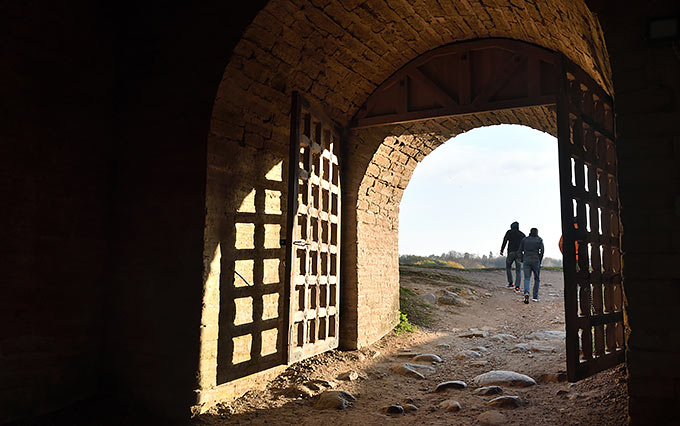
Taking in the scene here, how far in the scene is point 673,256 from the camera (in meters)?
2.97

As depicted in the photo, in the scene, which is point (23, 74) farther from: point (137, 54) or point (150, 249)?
point (150, 249)

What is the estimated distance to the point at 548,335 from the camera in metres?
7.12

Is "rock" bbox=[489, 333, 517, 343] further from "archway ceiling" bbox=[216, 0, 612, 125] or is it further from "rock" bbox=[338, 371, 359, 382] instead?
"archway ceiling" bbox=[216, 0, 612, 125]

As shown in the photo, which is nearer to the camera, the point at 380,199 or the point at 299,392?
the point at 299,392

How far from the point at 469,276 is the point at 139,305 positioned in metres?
10.6

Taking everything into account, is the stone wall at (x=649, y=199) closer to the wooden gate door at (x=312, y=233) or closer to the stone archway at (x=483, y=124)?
the stone archway at (x=483, y=124)

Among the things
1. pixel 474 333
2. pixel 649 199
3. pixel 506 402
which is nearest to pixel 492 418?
pixel 506 402

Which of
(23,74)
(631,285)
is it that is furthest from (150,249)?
(631,285)

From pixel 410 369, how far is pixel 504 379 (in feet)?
3.65

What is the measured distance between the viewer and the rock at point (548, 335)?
6964mm

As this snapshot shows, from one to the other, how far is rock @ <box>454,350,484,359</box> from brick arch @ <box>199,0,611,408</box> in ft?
4.46

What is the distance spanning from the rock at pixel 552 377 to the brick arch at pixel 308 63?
2.28 metres

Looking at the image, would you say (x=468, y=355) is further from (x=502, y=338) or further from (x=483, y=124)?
(x=483, y=124)

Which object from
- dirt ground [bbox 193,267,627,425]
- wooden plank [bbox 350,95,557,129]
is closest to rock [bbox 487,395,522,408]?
dirt ground [bbox 193,267,627,425]
